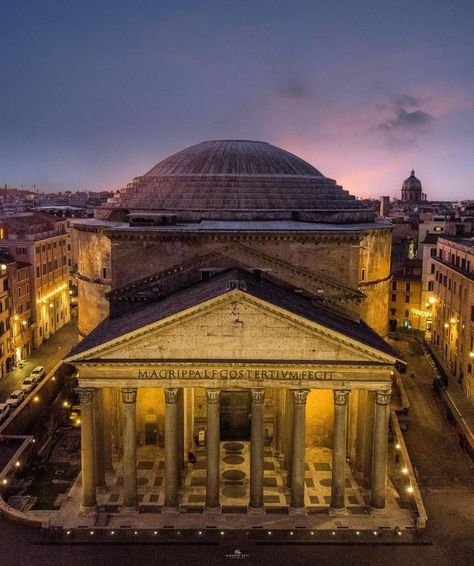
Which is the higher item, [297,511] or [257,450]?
[257,450]

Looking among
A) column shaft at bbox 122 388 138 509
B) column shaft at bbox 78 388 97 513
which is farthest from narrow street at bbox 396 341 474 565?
column shaft at bbox 78 388 97 513

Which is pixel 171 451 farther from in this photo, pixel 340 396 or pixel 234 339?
pixel 340 396

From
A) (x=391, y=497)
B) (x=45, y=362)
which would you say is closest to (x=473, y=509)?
(x=391, y=497)

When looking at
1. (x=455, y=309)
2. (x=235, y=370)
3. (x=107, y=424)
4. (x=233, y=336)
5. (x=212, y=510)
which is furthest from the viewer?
(x=455, y=309)

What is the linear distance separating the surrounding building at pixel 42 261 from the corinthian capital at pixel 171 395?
1665 inches

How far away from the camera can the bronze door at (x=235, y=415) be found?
48.7 metres

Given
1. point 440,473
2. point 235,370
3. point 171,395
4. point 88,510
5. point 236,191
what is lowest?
point 440,473

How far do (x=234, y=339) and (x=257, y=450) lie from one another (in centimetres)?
675

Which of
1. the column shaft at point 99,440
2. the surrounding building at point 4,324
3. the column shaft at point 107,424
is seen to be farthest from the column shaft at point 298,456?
the surrounding building at point 4,324

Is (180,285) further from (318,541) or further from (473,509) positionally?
(473,509)

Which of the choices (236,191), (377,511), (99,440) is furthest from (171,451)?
(236,191)

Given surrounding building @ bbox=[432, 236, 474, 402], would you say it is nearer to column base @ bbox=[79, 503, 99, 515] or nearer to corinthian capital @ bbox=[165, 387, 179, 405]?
corinthian capital @ bbox=[165, 387, 179, 405]

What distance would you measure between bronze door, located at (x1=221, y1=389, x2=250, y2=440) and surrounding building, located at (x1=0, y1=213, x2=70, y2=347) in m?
34.7

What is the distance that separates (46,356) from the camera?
248 feet
